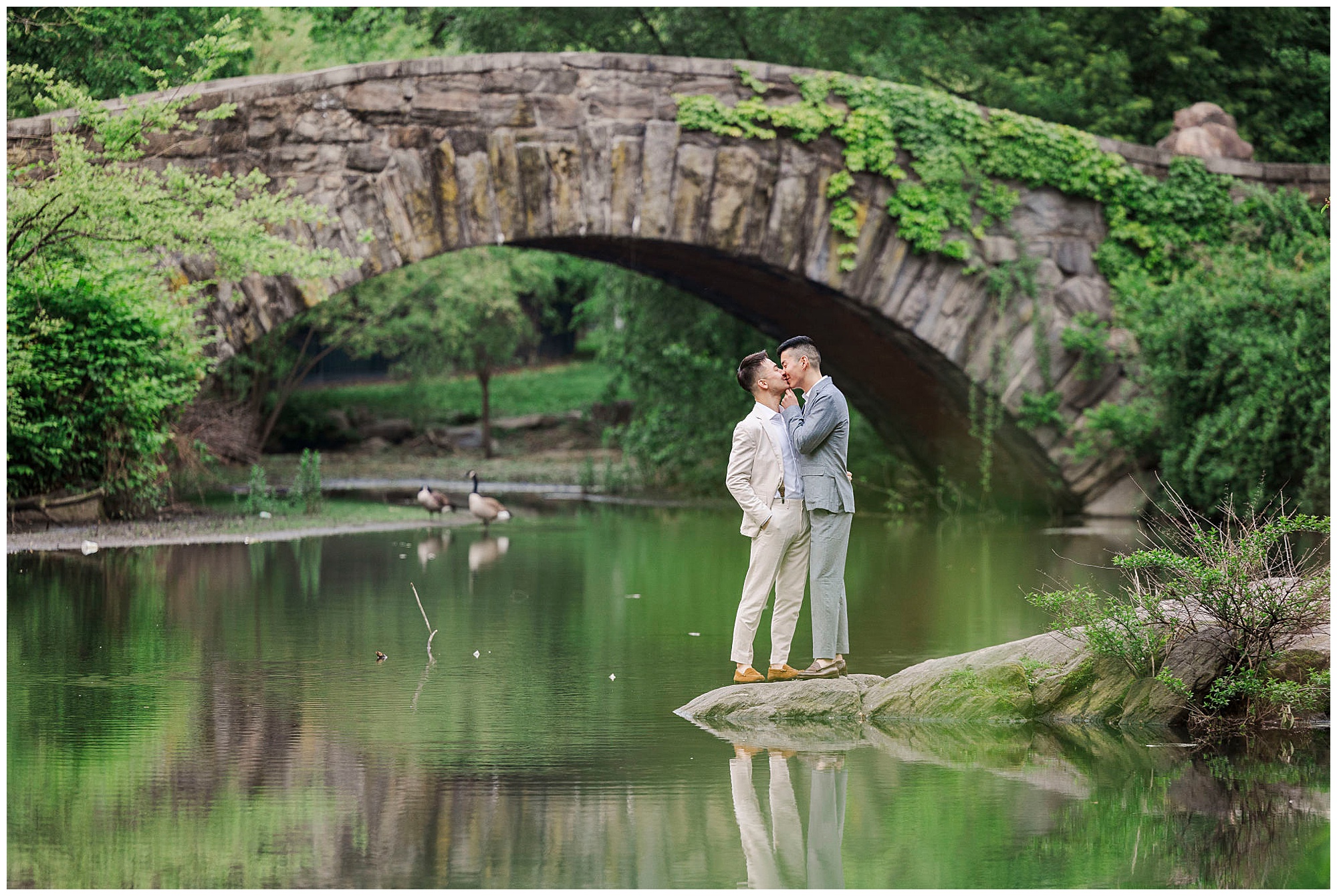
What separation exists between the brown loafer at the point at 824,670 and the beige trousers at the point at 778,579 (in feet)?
0.48

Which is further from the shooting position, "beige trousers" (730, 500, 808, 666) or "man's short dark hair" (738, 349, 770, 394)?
"man's short dark hair" (738, 349, 770, 394)

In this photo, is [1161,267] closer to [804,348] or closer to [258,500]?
[258,500]

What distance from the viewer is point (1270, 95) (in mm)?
22531

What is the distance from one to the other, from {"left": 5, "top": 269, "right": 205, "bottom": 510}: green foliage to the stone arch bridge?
2.09ft

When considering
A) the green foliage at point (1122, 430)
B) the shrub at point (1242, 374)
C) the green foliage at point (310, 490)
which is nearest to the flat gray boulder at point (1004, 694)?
the shrub at point (1242, 374)

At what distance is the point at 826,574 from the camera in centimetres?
737

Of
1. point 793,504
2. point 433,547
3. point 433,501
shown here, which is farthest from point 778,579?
point 433,501

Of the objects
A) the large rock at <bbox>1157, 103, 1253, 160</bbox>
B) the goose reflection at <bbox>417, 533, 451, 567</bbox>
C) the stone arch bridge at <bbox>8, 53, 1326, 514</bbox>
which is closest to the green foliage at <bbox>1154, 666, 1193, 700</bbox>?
the goose reflection at <bbox>417, 533, 451, 567</bbox>

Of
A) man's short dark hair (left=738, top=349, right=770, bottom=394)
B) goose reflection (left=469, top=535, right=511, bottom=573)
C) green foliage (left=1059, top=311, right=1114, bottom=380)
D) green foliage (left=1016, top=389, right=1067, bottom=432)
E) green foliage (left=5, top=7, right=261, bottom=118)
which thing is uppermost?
green foliage (left=5, top=7, right=261, bottom=118)

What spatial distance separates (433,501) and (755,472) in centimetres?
1042

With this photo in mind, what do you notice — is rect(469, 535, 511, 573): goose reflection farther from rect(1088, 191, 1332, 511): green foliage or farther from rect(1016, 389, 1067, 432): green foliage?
rect(1088, 191, 1332, 511): green foliage

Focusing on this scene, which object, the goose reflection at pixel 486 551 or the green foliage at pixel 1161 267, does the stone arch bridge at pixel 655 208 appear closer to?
the green foliage at pixel 1161 267

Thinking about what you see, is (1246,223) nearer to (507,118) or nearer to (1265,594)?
(507,118)

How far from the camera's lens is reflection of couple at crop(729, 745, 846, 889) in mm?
4539
